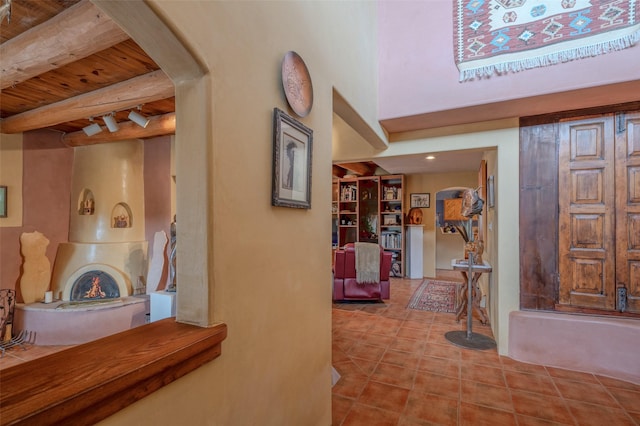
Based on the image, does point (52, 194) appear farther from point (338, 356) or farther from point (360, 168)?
point (360, 168)

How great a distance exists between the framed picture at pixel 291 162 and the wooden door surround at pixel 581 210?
2.26m

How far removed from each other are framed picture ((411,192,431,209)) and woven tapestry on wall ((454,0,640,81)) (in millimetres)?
4636

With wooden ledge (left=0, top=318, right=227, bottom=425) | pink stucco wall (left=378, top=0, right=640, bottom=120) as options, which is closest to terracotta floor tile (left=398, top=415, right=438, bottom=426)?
wooden ledge (left=0, top=318, right=227, bottom=425)

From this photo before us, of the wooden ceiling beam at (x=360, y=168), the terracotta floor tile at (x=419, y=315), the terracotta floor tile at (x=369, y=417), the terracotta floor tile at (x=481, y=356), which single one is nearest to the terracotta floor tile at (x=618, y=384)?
the terracotta floor tile at (x=481, y=356)

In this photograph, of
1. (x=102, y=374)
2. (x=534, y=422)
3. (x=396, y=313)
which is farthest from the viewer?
(x=396, y=313)

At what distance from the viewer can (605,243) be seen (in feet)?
8.32

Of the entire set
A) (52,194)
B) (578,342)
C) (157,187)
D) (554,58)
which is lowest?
(578,342)

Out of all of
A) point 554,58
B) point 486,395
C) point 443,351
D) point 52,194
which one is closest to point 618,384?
point 486,395

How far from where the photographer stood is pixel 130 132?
3428 mm

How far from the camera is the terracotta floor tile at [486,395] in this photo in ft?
6.82

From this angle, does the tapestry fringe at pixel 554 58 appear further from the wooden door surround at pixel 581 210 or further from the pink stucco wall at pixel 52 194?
the pink stucco wall at pixel 52 194

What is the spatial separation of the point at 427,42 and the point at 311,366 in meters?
2.76

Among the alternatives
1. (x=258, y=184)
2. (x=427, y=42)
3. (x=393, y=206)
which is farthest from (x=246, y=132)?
(x=393, y=206)

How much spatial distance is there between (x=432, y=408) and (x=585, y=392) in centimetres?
119
